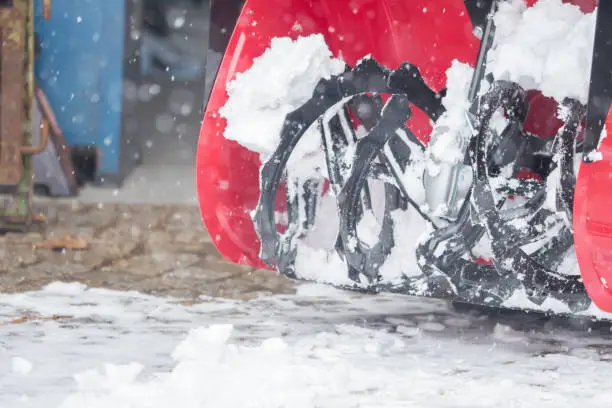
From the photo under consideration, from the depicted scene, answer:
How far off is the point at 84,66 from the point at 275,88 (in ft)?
17.9

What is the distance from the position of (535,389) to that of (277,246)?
832 millimetres

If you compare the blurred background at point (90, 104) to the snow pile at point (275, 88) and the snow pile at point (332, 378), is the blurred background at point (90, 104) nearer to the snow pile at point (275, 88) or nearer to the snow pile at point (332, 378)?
the snow pile at point (275, 88)

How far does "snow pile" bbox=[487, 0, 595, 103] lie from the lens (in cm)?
224

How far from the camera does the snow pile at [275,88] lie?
8.52ft

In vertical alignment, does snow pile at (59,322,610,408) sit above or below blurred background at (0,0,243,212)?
below

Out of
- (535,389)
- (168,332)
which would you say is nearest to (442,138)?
(535,389)

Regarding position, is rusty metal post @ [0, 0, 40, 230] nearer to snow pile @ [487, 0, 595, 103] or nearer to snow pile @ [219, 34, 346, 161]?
snow pile @ [219, 34, 346, 161]

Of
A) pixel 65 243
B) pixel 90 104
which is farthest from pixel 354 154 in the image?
pixel 90 104

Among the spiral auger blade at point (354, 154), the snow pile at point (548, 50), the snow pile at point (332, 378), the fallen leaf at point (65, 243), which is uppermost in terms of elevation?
the snow pile at point (548, 50)

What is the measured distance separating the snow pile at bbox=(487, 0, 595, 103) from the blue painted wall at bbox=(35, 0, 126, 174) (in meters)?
5.81

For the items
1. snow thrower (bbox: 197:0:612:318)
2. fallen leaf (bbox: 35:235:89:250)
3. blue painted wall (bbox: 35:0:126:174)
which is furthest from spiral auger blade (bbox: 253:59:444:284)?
blue painted wall (bbox: 35:0:126:174)

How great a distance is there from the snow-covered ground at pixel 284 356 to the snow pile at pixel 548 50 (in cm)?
69

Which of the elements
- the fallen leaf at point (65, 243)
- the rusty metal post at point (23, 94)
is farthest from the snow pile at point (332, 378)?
the rusty metal post at point (23, 94)

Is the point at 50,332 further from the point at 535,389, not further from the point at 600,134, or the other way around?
the point at 600,134
